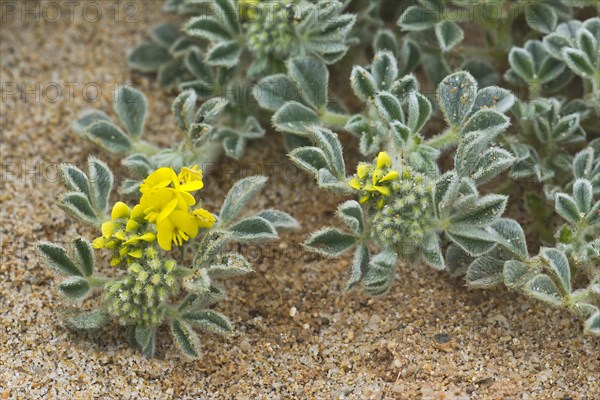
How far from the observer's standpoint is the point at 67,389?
7.29ft

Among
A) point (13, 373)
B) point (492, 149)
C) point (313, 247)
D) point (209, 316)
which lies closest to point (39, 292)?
point (13, 373)

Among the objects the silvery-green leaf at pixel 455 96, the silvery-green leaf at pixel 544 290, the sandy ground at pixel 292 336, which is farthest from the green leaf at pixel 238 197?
the silvery-green leaf at pixel 544 290

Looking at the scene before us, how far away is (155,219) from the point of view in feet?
7.42

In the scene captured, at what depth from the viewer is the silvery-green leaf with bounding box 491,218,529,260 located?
237 centimetres

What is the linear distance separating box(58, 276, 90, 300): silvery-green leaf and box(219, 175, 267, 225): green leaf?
1.42 ft

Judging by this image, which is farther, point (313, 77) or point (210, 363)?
point (313, 77)

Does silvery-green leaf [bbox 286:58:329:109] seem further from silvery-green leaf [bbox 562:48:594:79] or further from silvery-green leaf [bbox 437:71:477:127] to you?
silvery-green leaf [bbox 562:48:594:79]

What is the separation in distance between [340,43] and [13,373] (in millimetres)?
1403

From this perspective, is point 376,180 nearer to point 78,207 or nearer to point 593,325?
point 593,325

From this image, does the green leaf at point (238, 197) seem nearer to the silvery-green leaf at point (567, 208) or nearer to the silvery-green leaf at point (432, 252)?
the silvery-green leaf at point (432, 252)

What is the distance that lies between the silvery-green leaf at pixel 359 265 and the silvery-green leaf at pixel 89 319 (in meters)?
0.68

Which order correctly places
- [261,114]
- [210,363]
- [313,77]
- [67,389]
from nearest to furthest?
1. [67,389]
2. [210,363]
3. [313,77]
4. [261,114]

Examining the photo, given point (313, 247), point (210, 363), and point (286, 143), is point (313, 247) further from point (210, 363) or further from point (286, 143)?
point (286, 143)

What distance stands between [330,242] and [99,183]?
28.3 inches
